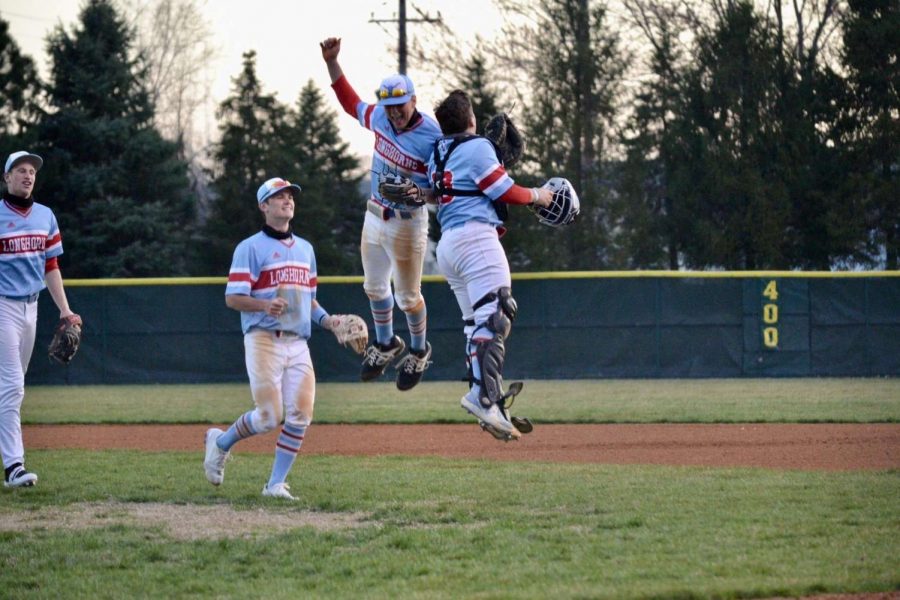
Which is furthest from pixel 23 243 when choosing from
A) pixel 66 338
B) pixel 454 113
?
pixel 454 113

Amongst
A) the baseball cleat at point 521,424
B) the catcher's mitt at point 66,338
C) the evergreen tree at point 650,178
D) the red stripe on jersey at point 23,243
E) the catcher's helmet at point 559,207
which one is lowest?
the baseball cleat at point 521,424

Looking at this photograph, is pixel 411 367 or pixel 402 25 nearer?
pixel 411 367

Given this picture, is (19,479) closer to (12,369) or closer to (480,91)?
(12,369)

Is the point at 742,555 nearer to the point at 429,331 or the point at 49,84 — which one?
the point at 429,331

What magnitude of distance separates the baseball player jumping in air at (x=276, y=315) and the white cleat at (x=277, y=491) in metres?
0.02

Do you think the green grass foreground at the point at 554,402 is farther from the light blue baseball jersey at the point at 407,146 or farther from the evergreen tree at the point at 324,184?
the evergreen tree at the point at 324,184

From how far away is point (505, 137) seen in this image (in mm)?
7660

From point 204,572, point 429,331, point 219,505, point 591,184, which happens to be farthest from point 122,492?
point 591,184

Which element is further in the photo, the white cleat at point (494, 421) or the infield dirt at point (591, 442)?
the infield dirt at point (591, 442)

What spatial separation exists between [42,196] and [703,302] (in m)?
17.6

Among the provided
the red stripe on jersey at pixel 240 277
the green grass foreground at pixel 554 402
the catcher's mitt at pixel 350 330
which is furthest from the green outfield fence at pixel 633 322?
the red stripe on jersey at pixel 240 277

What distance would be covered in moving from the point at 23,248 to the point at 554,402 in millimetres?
9793

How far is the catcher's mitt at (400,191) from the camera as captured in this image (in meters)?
7.55

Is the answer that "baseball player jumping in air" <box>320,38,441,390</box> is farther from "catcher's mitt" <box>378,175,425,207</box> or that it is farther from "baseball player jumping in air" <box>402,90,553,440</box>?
"baseball player jumping in air" <box>402,90,553,440</box>
